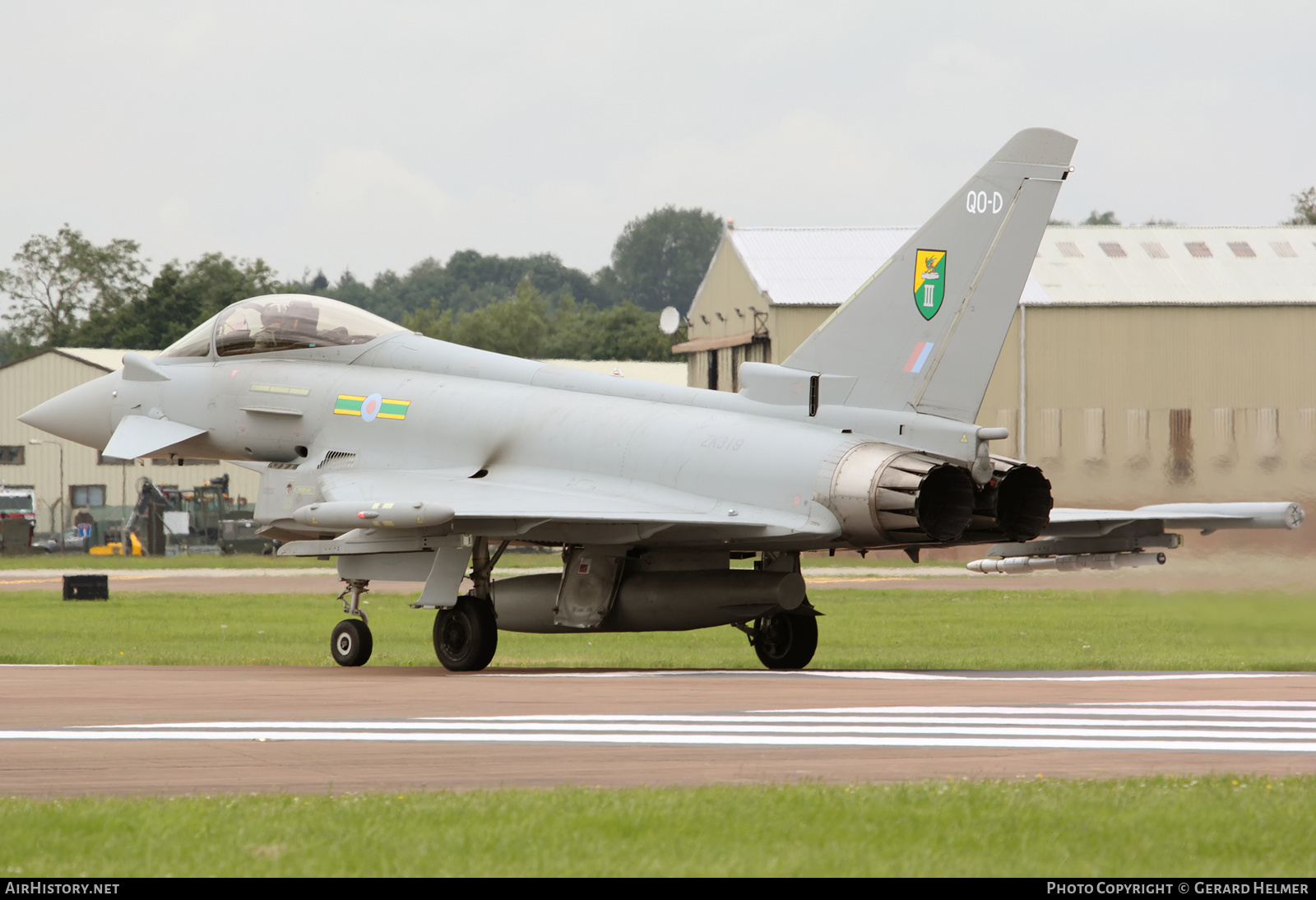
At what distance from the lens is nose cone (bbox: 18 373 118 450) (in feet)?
67.6

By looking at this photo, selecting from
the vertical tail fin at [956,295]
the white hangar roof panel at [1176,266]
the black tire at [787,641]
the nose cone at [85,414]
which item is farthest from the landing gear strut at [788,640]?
the white hangar roof panel at [1176,266]

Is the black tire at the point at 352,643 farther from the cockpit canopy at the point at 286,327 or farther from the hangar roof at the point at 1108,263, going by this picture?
the hangar roof at the point at 1108,263

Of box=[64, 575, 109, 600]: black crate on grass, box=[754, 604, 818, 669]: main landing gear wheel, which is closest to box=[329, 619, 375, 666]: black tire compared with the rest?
box=[754, 604, 818, 669]: main landing gear wheel

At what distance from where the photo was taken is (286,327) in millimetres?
19797

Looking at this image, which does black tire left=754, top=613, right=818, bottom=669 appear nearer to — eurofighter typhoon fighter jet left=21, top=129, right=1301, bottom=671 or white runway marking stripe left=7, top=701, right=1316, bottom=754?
eurofighter typhoon fighter jet left=21, top=129, right=1301, bottom=671

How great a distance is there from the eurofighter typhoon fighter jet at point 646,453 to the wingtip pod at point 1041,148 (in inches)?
1.0

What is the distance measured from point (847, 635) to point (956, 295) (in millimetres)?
8911

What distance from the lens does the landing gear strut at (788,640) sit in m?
18.0

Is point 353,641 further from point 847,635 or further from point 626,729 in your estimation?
point 847,635

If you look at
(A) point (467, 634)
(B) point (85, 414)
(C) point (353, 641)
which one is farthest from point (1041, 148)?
(B) point (85, 414)

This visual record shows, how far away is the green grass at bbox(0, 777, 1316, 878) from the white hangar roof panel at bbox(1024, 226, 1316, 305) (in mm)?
43483

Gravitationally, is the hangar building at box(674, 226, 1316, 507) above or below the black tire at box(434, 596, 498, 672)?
above

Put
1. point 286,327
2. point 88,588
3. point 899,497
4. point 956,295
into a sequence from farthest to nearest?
point 88,588
point 286,327
point 956,295
point 899,497

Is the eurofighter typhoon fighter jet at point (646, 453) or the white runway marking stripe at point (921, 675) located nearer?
the white runway marking stripe at point (921, 675)
